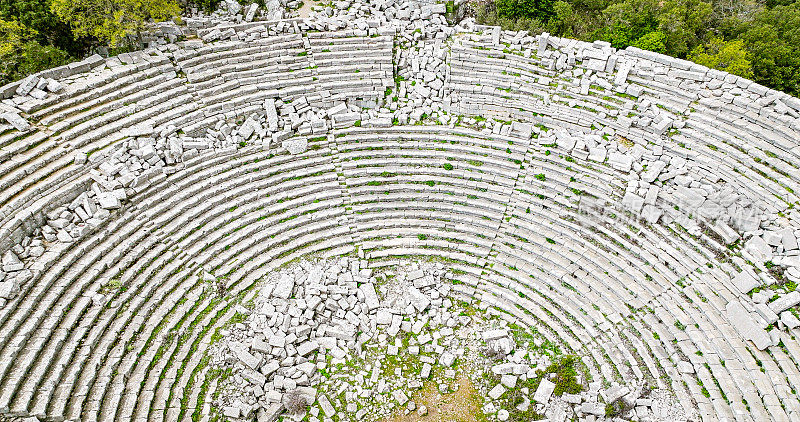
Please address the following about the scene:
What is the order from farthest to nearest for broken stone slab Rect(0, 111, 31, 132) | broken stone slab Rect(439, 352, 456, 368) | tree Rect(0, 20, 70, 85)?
tree Rect(0, 20, 70, 85) < broken stone slab Rect(0, 111, 31, 132) < broken stone slab Rect(439, 352, 456, 368)

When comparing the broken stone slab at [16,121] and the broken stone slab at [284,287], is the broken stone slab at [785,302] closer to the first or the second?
the broken stone slab at [284,287]

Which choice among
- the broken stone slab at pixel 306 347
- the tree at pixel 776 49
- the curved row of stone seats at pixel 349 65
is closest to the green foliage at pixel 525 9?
the curved row of stone seats at pixel 349 65

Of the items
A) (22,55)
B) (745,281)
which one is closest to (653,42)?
(745,281)

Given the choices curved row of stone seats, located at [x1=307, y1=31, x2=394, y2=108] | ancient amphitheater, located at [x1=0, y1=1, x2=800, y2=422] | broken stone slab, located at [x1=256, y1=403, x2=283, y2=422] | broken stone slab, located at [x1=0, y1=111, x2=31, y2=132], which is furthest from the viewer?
curved row of stone seats, located at [x1=307, y1=31, x2=394, y2=108]

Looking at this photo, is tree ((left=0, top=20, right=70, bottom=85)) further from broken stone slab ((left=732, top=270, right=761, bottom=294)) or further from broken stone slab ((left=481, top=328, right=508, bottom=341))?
broken stone slab ((left=732, top=270, right=761, bottom=294))

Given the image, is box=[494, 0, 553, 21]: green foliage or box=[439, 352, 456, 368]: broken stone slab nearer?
box=[439, 352, 456, 368]: broken stone slab

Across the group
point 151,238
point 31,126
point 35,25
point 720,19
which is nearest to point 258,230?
point 151,238

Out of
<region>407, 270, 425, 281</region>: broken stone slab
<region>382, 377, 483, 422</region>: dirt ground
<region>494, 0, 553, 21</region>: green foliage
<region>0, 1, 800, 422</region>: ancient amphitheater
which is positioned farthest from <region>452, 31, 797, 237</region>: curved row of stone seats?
<region>494, 0, 553, 21</region>: green foliage

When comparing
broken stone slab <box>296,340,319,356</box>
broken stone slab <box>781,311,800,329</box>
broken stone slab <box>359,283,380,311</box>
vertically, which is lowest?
broken stone slab <box>296,340,319,356</box>

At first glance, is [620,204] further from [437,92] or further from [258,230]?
[258,230]
